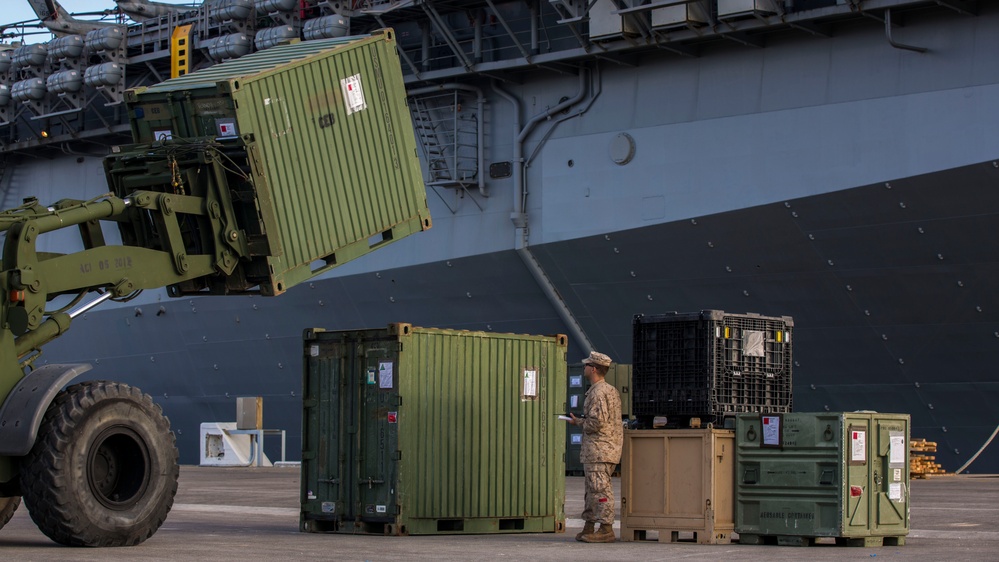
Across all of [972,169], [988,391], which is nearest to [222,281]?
[972,169]

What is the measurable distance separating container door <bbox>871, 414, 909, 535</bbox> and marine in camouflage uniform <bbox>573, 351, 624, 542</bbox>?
220 centimetres

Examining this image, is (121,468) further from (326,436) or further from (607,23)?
(607,23)

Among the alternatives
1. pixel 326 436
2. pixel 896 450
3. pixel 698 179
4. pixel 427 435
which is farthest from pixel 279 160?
pixel 698 179

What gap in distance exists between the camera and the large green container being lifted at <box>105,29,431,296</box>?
11844 millimetres

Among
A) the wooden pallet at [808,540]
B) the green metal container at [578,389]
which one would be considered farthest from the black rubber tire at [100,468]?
the green metal container at [578,389]

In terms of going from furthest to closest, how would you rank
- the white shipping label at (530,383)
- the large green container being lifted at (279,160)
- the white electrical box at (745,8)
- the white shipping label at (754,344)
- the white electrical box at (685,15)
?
1. the white electrical box at (685,15)
2. the white electrical box at (745,8)
3. the white shipping label at (530,383)
4. the large green container being lifted at (279,160)
5. the white shipping label at (754,344)

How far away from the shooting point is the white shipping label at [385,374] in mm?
12508

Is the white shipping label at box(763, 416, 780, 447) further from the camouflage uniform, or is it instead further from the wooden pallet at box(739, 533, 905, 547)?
the camouflage uniform

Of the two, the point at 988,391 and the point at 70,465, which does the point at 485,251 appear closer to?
the point at 988,391

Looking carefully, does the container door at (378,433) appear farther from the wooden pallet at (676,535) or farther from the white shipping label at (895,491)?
the white shipping label at (895,491)

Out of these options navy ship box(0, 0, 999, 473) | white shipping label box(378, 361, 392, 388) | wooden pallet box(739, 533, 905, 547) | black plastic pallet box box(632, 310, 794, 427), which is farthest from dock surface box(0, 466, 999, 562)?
navy ship box(0, 0, 999, 473)

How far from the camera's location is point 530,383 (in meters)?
13.4

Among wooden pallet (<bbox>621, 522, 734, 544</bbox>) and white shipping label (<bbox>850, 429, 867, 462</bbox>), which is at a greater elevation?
white shipping label (<bbox>850, 429, 867, 462</bbox>)

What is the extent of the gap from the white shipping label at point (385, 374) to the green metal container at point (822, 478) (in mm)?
3276
